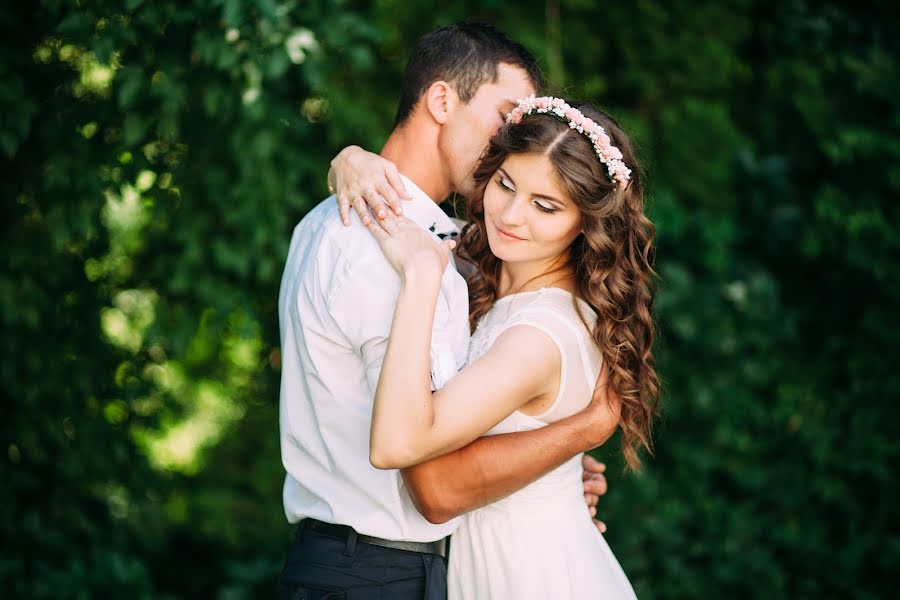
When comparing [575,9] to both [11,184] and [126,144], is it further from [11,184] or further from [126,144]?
[11,184]

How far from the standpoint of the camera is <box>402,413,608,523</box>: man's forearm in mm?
2037

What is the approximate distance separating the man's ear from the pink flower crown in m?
0.27

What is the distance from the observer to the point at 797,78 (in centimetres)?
447

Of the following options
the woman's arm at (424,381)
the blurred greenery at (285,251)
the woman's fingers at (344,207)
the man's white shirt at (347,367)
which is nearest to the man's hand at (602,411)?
the woman's arm at (424,381)

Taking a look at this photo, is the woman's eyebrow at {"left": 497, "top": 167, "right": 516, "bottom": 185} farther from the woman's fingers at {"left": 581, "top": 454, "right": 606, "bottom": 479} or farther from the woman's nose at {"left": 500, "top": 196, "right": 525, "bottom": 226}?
the woman's fingers at {"left": 581, "top": 454, "right": 606, "bottom": 479}

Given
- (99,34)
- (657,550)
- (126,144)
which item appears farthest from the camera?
(657,550)

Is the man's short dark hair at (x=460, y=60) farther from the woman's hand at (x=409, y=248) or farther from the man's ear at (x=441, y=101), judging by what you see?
the woman's hand at (x=409, y=248)

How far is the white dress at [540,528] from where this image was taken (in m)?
2.25

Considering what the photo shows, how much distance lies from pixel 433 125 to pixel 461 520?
3.63 feet

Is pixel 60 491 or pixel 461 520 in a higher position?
pixel 461 520

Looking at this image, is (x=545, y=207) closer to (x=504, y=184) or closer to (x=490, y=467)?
(x=504, y=184)

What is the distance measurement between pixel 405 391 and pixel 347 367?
31 cm

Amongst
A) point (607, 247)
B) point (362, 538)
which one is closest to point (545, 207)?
point (607, 247)

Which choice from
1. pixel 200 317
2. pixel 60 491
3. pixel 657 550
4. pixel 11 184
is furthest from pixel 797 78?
pixel 60 491
